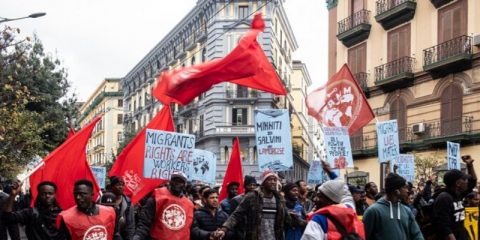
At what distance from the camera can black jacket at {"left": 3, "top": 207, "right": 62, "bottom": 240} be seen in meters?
7.70

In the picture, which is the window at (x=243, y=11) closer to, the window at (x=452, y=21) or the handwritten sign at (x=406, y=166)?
the window at (x=452, y=21)

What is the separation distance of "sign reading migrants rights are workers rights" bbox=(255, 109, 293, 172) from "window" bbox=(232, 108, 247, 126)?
40.8 meters

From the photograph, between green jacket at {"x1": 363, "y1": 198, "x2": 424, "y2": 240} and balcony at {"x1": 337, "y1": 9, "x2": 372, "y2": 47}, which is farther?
balcony at {"x1": 337, "y1": 9, "x2": 372, "y2": 47}

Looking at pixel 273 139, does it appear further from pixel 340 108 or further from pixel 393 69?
pixel 393 69

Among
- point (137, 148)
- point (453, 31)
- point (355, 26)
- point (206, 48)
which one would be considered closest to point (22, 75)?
point (355, 26)

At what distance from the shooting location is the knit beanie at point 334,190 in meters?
5.86

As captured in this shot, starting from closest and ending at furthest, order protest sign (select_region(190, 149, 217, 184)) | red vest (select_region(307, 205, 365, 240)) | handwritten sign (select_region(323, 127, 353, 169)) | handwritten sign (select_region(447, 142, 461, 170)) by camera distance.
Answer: red vest (select_region(307, 205, 365, 240)) < handwritten sign (select_region(323, 127, 353, 169)) < handwritten sign (select_region(447, 142, 461, 170)) < protest sign (select_region(190, 149, 217, 184))

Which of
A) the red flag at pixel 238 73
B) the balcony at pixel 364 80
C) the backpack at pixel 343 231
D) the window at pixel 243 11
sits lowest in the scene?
the backpack at pixel 343 231

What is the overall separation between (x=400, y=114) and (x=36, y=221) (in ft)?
74.8

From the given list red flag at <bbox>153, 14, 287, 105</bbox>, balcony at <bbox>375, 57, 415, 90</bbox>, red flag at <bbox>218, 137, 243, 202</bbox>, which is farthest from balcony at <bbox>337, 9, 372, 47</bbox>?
red flag at <bbox>153, 14, 287, 105</bbox>

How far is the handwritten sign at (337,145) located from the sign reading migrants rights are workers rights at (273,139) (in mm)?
697

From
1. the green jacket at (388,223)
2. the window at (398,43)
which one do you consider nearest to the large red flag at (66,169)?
the green jacket at (388,223)

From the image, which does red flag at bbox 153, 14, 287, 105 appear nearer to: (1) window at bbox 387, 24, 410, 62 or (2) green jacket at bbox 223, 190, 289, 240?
(2) green jacket at bbox 223, 190, 289, 240

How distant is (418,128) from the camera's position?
27.4m
